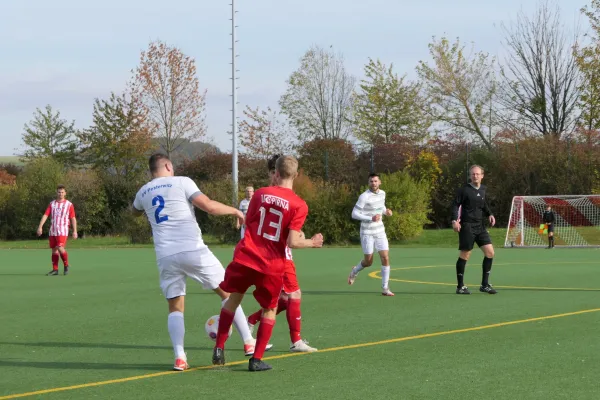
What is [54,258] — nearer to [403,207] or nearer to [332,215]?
[332,215]

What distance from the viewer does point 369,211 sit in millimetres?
15750

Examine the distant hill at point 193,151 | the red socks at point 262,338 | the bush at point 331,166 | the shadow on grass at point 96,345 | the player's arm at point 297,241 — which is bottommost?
the shadow on grass at point 96,345

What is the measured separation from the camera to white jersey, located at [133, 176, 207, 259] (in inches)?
328

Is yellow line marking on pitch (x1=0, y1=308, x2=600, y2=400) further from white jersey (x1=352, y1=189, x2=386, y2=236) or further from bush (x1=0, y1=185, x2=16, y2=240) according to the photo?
bush (x1=0, y1=185, x2=16, y2=240)

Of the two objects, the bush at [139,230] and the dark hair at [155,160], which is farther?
the bush at [139,230]

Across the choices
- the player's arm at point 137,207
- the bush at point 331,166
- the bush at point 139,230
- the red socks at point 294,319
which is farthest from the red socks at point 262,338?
the bush at point 331,166

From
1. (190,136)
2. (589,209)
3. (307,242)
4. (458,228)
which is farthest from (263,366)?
(190,136)

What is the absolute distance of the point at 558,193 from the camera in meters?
41.1

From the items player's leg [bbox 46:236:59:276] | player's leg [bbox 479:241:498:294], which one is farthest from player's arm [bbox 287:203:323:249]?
player's leg [bbox 46:236:59:276]

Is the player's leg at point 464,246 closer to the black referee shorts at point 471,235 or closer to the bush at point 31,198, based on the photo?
the black referee shorts at point 471,235

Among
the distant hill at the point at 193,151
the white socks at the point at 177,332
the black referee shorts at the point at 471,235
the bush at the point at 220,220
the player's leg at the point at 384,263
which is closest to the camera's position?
the white socks at the point at 177,332

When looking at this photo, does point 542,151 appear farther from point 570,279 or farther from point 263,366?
point 263,366

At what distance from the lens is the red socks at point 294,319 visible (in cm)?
915

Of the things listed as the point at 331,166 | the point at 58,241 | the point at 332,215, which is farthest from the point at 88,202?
the point at 58,241
